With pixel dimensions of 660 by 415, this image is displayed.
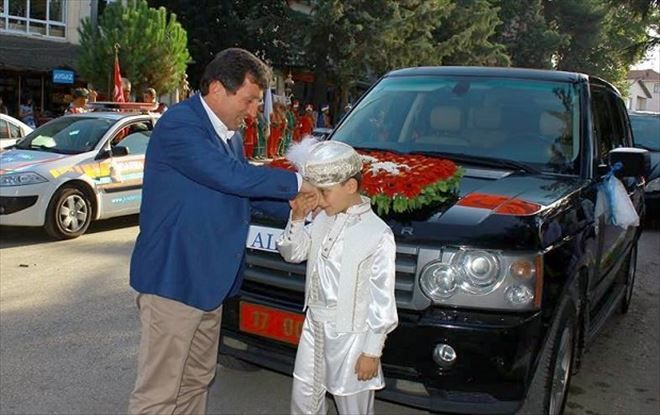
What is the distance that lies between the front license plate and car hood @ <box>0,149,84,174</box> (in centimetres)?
558

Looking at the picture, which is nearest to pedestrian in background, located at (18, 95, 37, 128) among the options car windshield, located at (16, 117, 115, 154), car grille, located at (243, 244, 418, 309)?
car windshield, located at (16, 117, 115, 154)

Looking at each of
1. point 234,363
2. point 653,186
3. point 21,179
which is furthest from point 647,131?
point 234,363

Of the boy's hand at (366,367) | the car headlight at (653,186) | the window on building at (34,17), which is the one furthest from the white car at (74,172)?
the window on building at (34,17)

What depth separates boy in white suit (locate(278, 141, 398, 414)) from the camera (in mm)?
2701

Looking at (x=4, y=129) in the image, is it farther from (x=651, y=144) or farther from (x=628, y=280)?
(x=651, y=144)

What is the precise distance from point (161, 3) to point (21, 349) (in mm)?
30248

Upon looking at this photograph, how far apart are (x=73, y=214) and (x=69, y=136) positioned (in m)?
1.19

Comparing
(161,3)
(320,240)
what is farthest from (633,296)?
(161,3)

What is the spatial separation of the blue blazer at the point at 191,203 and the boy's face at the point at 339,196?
13 centimetres

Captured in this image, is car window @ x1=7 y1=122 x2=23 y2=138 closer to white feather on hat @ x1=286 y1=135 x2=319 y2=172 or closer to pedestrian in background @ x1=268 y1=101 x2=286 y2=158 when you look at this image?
white feather on hat @ x1=286 y1=135 x2=319 y2=172

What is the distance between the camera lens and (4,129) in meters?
11.1

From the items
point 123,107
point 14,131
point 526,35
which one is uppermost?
point 526,35

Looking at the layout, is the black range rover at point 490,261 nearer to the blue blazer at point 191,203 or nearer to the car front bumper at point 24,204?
the blue blazer at point 191,203

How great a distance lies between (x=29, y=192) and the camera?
318 inches
